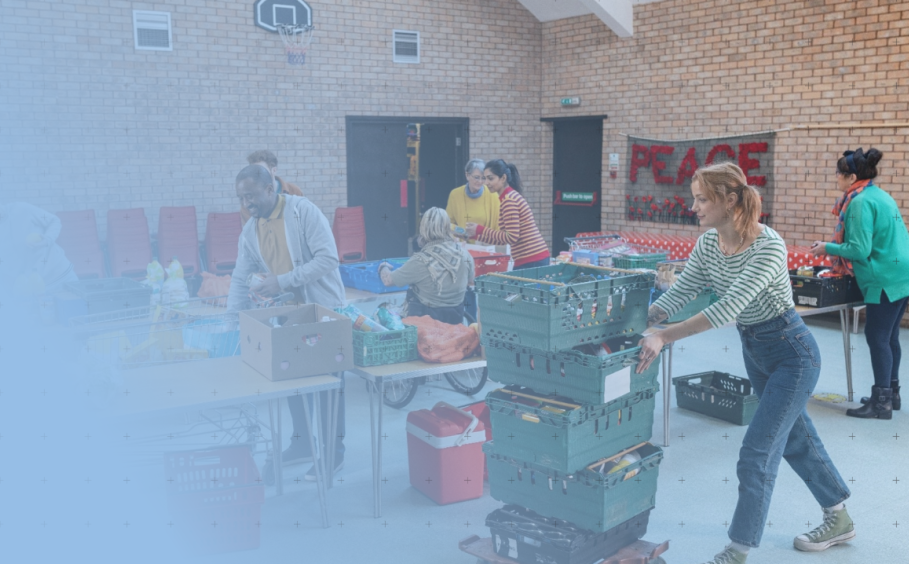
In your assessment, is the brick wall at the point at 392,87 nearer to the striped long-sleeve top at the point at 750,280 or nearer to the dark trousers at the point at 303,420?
the dark trousers at the point at 303,420

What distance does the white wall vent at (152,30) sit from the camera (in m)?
9.09

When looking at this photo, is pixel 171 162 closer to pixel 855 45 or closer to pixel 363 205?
pixel 363 205

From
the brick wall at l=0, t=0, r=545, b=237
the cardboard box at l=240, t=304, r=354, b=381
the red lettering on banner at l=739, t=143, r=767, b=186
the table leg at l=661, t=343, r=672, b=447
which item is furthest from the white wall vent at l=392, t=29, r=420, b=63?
the cardboard box at l=240, t=304, r=354, b=381

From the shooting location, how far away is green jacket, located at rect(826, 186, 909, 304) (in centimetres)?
534

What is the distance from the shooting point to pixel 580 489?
325 cm

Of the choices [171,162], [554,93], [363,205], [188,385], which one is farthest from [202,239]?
[188,385]

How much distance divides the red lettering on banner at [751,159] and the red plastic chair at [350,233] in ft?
14.7

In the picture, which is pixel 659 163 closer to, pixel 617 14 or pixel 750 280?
pixel 617 14

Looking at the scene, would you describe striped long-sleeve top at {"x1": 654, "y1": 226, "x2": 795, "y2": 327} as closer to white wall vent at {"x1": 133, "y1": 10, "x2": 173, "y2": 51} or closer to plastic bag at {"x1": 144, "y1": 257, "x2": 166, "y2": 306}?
plastic bag at {"x1": 144, "y1": 257, "x2": 166, "y2": 306}

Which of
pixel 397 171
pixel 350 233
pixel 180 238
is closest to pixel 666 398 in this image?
pixel 350 233

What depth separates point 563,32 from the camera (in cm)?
1175

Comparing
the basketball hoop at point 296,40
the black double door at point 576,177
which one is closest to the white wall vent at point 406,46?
the basketball hoop at point 296,40

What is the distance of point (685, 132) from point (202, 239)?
5893mm

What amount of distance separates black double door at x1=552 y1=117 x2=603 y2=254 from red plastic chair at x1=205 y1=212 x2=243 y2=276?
449cm
